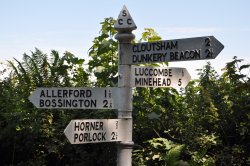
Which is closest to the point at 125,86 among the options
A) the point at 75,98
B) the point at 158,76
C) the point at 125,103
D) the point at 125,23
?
the point at 125,103

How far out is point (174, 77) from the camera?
424cm

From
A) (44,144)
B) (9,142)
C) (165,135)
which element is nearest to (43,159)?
(44,144)

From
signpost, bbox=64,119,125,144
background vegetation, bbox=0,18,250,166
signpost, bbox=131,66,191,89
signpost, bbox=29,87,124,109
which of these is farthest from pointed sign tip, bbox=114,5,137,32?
background vegetation, bbox=0,18,250,166

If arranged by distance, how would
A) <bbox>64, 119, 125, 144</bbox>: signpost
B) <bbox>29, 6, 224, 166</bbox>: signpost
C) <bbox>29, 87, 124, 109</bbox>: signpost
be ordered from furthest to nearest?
1. <bbox>29, 87, 124, 109</bbox>: signpost
2. <bbox>29, 6, 224, 166</bbox>: signpost
3. <bbox>64, 119, 125, 144</bbox>: signpost

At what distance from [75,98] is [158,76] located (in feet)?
2.80

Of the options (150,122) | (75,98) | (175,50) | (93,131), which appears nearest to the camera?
(93,131)

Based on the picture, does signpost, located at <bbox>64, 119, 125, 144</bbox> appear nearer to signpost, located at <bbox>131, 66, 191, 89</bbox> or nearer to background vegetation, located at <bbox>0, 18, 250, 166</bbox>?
signpost, located at <bbox>131, 66, 191, 89</bbox>

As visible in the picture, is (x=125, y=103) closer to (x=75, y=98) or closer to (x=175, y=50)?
(x=75, y=98)

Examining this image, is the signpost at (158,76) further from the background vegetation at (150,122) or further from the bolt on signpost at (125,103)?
the background vegetation at (150,122)

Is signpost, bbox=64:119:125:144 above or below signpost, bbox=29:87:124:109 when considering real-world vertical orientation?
below

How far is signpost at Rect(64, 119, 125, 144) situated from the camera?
3.79 metres

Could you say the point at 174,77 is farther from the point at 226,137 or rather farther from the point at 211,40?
the point at 226,137

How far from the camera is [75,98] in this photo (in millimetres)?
4156

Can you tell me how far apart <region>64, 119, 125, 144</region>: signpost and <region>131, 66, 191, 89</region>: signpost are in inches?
17.5
